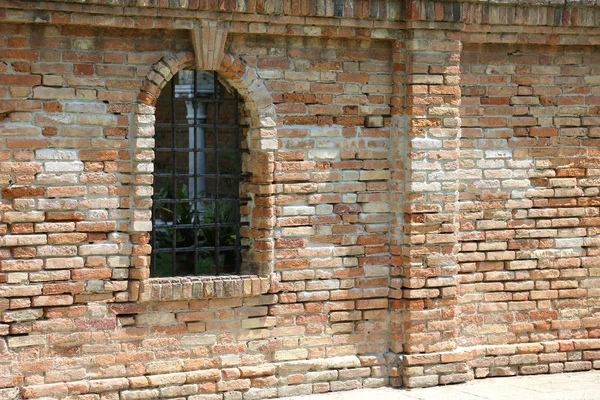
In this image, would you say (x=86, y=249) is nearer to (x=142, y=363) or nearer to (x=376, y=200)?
(x=142, y=363)

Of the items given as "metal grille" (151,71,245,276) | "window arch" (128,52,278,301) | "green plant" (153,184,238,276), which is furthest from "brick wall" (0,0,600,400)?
"green plant" (153,184,238,276)

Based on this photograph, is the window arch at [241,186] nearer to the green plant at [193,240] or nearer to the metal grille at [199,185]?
the metal grille at [199,185]

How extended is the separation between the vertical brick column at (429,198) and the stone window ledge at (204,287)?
46.3 inches

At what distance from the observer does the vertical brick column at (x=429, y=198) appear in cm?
748

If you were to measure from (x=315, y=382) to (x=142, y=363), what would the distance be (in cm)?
137

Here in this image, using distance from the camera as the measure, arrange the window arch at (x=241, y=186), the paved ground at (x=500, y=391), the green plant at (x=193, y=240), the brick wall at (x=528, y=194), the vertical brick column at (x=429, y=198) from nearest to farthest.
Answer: the window arch at (x=241, y=186)
the paved ground at (x=500, y=391)
the vertical brick column at (x=429, y=198)
the brick wall at (x=528, y=194)
the green plant at (x=193, y=240)

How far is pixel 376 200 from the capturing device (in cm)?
759

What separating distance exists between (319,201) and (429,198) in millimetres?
875

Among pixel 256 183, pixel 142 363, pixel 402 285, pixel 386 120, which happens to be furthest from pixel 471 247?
pixel 142 363

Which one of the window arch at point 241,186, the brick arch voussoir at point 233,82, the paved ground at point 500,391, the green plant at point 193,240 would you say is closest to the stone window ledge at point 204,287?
the window arch at point 241,186

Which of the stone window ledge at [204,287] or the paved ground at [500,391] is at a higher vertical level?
the stone window ledge at [204,287]

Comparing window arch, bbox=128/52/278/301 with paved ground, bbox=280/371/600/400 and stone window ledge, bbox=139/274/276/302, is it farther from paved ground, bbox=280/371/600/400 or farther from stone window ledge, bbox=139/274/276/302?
paved ground, bbox=280/371/600/400

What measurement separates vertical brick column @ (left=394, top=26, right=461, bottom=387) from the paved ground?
0.62ft

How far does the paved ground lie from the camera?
7.36 m
